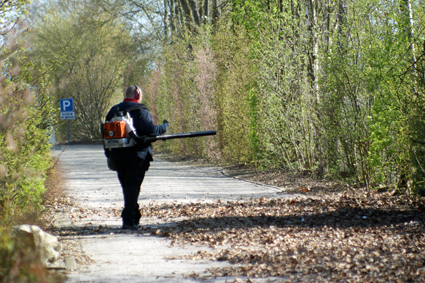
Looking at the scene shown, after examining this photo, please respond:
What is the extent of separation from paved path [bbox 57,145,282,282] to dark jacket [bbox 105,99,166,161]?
1085 millimetres

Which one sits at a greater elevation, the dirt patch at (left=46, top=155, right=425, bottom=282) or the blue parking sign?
the blue parking sign

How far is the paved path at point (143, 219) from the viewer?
16.9ft

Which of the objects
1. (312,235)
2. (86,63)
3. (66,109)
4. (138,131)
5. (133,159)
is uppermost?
(86,63)

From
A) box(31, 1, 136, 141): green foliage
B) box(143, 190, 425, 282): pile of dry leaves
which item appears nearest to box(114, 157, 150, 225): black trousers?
box(143, 190, 425, 282): pile of dry leaves

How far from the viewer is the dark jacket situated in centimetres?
708

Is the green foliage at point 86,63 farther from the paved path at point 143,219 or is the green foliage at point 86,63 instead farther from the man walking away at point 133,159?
the man walking away at point 133,159

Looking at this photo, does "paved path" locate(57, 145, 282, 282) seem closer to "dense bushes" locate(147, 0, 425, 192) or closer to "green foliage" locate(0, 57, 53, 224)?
"green foliage" locate(0, 57, 53, 224)

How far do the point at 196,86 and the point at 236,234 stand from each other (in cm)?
Answer: 1590

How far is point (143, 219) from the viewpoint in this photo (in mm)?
8242

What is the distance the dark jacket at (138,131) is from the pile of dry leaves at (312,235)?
1.14 m

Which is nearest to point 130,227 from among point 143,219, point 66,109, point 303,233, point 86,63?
point 143,219

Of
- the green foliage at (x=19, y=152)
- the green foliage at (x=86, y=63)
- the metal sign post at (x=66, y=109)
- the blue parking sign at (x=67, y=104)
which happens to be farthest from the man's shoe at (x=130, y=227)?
the green foliage at (x=86, y=63)

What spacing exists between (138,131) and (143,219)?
174 centimetres

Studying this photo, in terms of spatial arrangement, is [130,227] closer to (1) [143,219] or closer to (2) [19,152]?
(1) [143,219]
